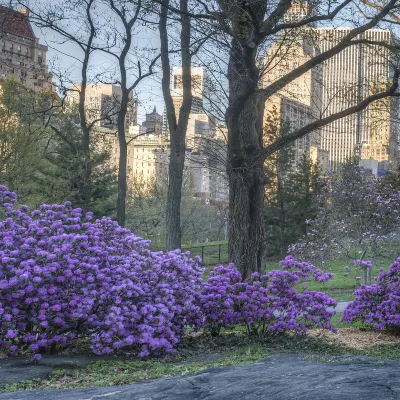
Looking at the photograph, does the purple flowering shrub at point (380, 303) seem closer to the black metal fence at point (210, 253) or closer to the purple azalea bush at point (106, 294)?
the purple azalea bush at point (106, 294)

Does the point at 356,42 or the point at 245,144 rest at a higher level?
the point at 356,42

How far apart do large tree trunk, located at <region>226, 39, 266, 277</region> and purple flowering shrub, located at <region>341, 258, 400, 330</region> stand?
5.85ft

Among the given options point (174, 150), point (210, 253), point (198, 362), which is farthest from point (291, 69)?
point (210, 253)

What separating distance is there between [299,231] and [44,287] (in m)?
32.0

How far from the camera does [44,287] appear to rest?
25.9 feet

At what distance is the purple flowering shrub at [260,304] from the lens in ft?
30.8

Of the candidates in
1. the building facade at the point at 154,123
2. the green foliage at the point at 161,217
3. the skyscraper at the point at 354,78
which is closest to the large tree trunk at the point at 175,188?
the building facade at the point at 154,123

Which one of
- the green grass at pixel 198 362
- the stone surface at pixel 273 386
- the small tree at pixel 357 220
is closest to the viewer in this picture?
the stone surface at pixel 273 386

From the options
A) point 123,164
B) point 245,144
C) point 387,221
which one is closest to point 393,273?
point 245,144

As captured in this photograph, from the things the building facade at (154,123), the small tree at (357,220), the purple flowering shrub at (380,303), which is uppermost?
the building facade at (154,123)

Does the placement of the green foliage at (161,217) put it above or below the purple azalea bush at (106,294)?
above

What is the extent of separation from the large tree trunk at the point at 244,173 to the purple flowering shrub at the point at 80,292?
3.03 metres

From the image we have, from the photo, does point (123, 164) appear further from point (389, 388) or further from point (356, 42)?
point (389, 388)

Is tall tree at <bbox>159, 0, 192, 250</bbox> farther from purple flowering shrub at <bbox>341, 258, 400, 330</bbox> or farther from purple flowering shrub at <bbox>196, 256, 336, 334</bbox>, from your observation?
purple flowering shrub at <bbox>196, 256, 336, 334</bbox>
